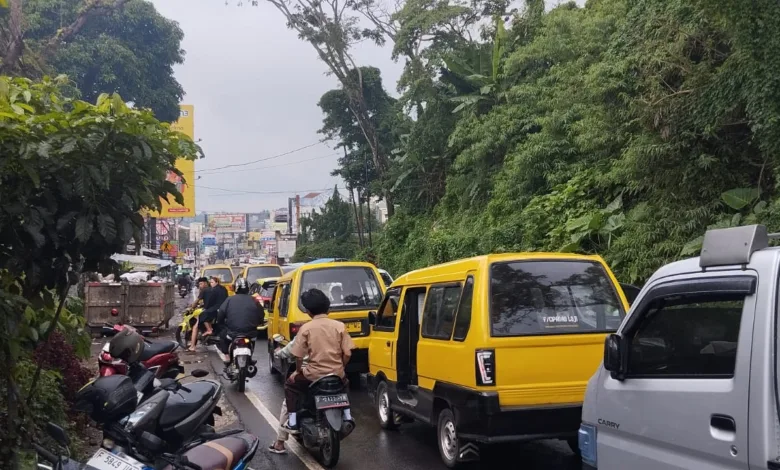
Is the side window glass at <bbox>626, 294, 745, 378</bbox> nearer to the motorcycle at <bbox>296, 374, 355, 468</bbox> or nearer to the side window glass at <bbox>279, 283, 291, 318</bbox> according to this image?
the motorcycle at <bbox>296, 374, 355, 468</bbox>

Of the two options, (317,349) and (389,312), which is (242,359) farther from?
(317,349)

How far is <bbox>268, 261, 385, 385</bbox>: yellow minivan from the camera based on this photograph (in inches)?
443

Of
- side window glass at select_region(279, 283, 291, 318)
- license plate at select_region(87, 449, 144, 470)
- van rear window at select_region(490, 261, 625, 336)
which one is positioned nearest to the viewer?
license plate at select_region(87, 449, 144, 470)

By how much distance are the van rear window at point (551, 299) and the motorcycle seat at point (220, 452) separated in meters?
2.14

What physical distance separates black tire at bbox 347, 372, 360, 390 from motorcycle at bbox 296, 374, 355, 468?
478 centimetres

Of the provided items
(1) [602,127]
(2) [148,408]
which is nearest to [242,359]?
(2) [148,408]

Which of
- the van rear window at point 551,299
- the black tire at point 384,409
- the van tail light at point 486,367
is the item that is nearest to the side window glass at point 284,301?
the black tire at point 384,409

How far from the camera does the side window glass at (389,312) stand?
28.0 ft

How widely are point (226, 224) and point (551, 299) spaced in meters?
129

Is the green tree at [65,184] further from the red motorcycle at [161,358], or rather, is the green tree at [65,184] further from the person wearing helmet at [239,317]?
the person wearing helmet at [239,317]

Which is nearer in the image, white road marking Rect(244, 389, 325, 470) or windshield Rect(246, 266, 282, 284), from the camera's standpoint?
white road marking Rect(244, 389, 325, 470)

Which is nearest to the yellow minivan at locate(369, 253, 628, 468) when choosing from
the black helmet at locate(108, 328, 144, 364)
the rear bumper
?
the black helmet at locate(108, 328, 144, 364)

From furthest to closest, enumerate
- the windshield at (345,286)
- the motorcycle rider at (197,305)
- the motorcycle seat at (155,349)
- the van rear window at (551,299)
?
the motorcycle rider at (197,305)
the windshield at (345,286)
the motorcycle seat at (155,349)
the van rear window at (551,299)

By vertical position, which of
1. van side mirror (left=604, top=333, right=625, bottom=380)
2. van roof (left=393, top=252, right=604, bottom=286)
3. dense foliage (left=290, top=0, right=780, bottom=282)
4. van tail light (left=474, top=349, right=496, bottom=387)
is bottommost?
van tail light (left=474, top=349, right=496, bottom=387)
